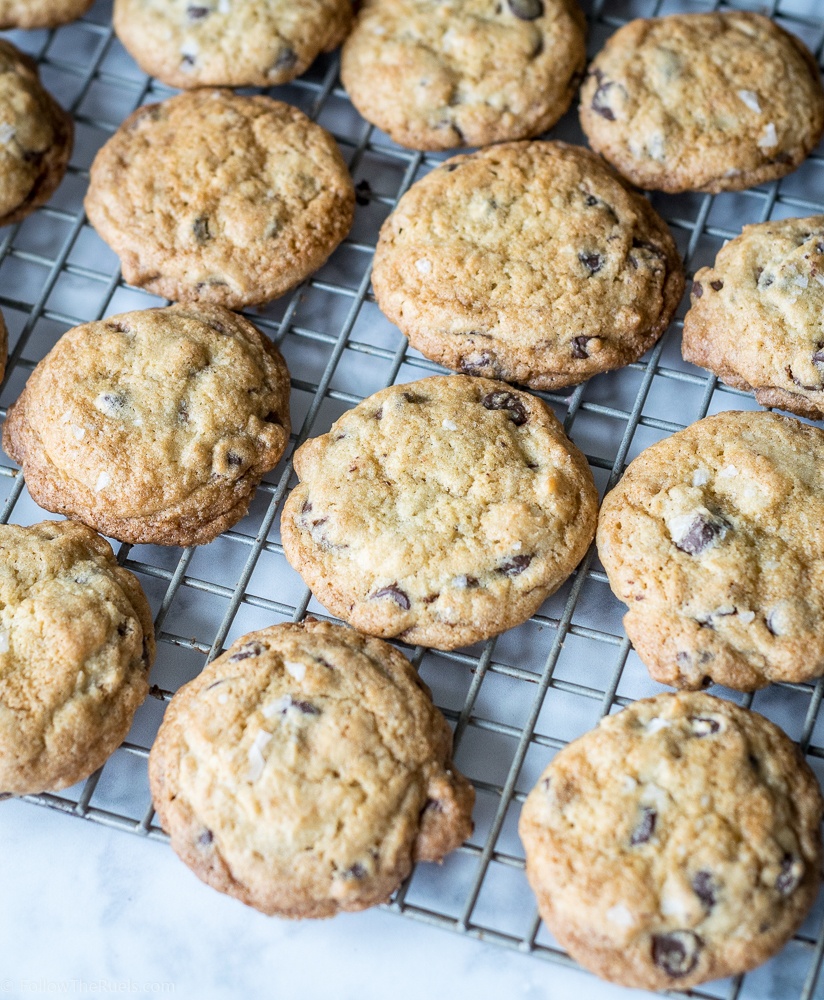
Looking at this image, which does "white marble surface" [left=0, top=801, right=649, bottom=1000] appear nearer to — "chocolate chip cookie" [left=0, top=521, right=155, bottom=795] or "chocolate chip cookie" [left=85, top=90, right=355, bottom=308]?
"chocolate chip cookie" [left=0, top=521, right=155, bottom=795]

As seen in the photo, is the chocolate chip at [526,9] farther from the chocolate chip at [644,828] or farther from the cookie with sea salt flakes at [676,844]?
the chocolate chip at [644,828]

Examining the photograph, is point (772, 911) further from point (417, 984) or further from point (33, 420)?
point (33, 420)

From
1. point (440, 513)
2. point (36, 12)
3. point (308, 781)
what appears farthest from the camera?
point (36, 12)

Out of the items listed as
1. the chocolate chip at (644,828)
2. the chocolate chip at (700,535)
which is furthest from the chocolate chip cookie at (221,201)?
the chocolate chip at (644,828)

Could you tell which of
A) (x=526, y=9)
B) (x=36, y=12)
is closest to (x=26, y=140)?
(x=36, y=12)

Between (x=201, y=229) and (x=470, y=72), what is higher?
(x=470, y=72)

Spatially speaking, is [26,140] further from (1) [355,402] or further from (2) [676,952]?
(2) [676,952]

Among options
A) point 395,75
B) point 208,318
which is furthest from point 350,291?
point 395,75
